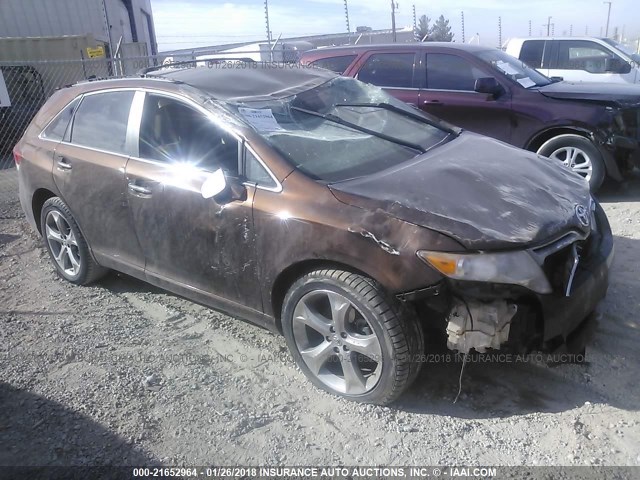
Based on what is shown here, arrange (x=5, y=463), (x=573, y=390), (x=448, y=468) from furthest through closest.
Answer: (x=573, y=390) → (x=5, y=463) → (x=448, y=468)

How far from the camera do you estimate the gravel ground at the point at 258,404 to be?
2.60 meters

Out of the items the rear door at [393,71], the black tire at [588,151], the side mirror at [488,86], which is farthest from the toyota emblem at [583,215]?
the rear door at [393,71]

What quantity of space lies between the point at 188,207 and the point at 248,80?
42.9 inches

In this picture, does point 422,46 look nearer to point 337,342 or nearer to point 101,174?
point 101,174

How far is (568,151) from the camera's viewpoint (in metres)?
6.12

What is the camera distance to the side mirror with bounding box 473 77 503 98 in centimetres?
626

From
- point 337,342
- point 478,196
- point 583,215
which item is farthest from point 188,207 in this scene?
point 583,215

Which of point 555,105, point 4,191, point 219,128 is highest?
point 219,128

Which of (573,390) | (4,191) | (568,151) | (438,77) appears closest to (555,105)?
(568,151)

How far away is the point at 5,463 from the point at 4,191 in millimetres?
6450

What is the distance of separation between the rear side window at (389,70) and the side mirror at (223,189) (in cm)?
457

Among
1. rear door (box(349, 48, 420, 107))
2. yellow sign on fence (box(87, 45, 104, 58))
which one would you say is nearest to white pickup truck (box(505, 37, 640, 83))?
rear door (box(349, 48, 420, 107))

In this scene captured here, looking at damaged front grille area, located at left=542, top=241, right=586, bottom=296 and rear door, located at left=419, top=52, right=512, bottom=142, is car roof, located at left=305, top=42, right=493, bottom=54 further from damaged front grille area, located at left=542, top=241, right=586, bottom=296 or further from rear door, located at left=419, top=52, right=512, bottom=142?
damaged front grille area, located at left=542, top=241, right=586, bottom=296

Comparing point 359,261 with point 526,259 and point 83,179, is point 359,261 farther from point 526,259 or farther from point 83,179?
point 83,179
